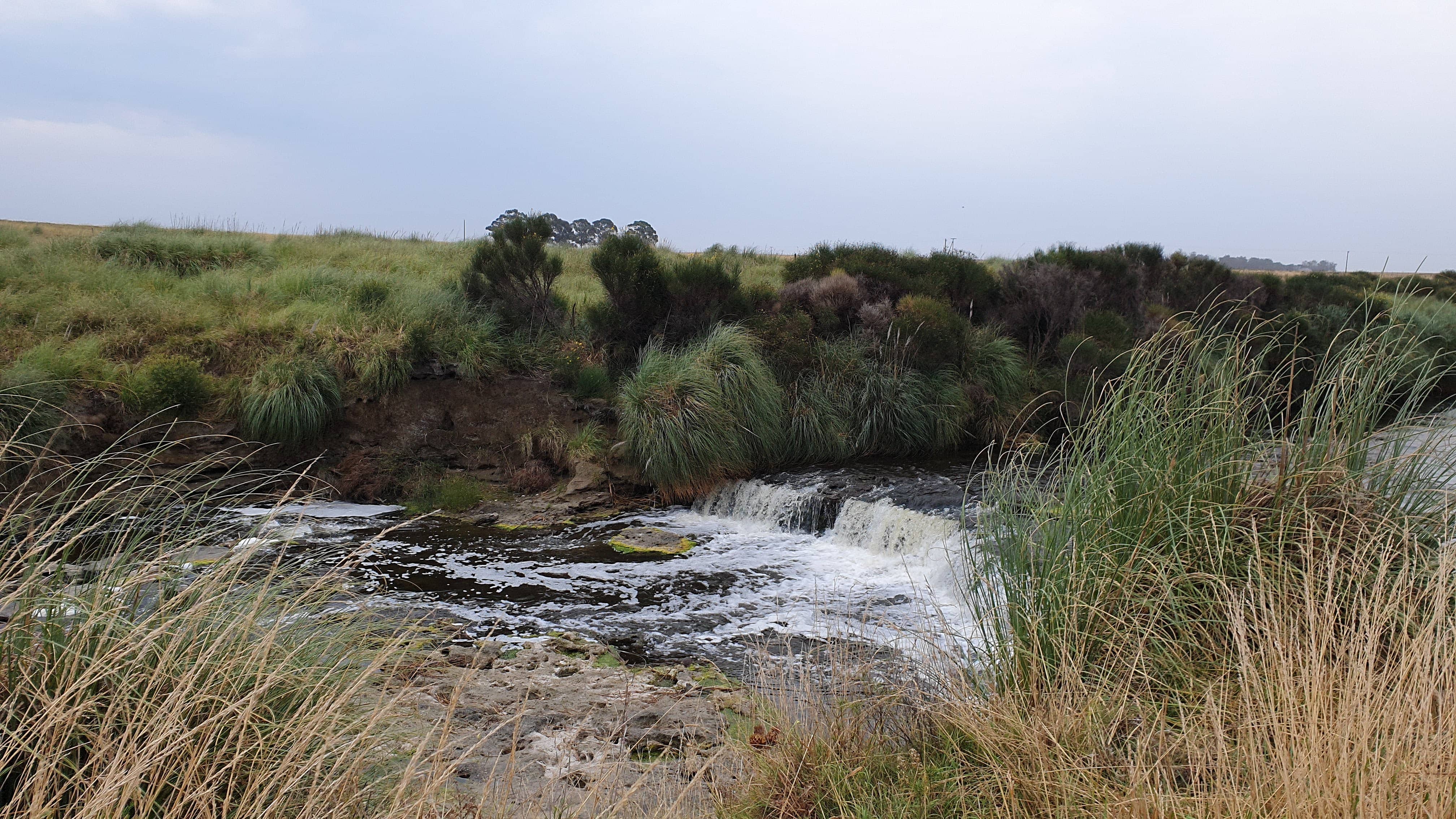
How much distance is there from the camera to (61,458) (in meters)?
3.31

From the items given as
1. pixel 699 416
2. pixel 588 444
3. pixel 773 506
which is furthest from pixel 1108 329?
pixel 588 444

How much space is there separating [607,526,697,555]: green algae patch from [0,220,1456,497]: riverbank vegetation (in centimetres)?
128

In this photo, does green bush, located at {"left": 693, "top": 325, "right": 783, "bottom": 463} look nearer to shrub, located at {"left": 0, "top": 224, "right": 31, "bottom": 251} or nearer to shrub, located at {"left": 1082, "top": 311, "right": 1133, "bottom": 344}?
shrub, located at {"left": 1082, "top": 311, "right": 1133, "bottom": 344}

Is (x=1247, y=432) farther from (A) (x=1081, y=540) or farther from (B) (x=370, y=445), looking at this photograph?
(B) (x=370, y=445)

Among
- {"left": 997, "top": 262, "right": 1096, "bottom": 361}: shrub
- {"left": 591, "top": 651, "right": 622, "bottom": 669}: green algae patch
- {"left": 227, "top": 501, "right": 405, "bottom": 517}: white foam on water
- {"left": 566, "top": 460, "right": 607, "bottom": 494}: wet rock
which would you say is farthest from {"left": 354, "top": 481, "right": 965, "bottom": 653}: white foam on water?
{"left": 997, "top": 262, "right": 1096, "bottom": 361}: shrub

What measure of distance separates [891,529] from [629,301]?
572 cm

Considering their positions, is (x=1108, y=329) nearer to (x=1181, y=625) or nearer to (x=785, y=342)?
(x=785, y=342)

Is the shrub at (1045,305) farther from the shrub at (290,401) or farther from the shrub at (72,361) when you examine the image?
the shrub at (72,361)

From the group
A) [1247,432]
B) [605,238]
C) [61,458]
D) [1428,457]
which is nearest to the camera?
[61,458]

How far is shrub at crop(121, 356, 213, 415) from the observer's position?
998 centimetres

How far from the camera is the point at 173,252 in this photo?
15.8 metres

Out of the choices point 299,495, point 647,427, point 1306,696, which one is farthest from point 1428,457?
point 299,495

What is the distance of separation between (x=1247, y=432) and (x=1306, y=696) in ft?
6.62

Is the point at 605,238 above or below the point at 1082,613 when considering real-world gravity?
above
